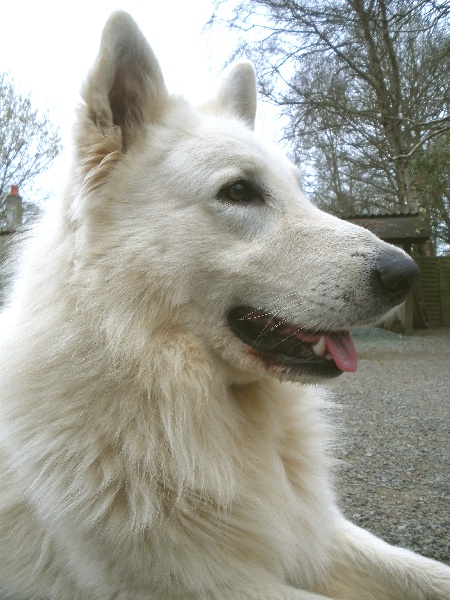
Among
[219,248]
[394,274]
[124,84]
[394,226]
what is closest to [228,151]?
[219,248]

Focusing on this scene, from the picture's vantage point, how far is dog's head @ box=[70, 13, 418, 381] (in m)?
1.89

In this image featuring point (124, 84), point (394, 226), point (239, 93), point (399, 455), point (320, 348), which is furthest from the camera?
point (394, 226)

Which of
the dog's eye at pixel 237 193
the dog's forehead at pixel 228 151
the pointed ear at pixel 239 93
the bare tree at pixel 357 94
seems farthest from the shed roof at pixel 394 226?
the dog's eye at pixel 237 193

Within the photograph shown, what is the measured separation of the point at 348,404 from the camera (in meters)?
6.80

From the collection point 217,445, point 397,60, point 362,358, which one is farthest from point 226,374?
point 397,60

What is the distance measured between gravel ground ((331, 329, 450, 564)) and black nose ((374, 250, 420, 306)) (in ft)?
1.73

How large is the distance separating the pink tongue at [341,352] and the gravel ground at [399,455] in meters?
0.26

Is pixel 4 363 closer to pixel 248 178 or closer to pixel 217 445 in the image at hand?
pixel 217 445

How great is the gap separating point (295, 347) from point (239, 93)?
1.53m

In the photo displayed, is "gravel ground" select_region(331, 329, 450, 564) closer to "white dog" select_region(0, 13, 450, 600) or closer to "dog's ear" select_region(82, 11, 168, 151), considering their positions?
"white dog" select_region(0, 13, 450, 600)

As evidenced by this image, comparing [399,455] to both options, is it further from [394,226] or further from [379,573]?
[394,226]

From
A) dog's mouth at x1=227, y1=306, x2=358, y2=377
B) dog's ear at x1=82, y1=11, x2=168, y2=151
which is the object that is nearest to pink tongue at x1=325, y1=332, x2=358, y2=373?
dog's mouth at x1=227, y1=306, x2=358, y2=377

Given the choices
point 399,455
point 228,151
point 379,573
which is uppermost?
point 228,151

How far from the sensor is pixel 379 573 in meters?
2.04
